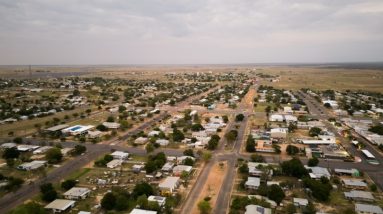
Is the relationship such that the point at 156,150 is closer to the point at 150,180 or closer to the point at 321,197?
the point at 150,180

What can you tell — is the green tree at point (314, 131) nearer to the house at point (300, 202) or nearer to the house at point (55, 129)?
the house at point (300, 202)

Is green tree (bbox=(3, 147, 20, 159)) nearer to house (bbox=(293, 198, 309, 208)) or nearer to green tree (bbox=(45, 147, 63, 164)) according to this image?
green tree (bbox=(45, 147, 63, 164))

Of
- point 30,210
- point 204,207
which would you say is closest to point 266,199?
point 204,207

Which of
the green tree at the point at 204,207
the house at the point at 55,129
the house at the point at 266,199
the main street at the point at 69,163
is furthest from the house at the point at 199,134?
the house at the point at 55,129

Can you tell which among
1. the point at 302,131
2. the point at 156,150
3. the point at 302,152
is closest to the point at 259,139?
the point at 302,152

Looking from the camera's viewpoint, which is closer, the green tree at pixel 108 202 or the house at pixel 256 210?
the house at pixel 256 210

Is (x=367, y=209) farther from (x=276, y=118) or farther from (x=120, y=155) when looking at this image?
(x=276, y=118)
